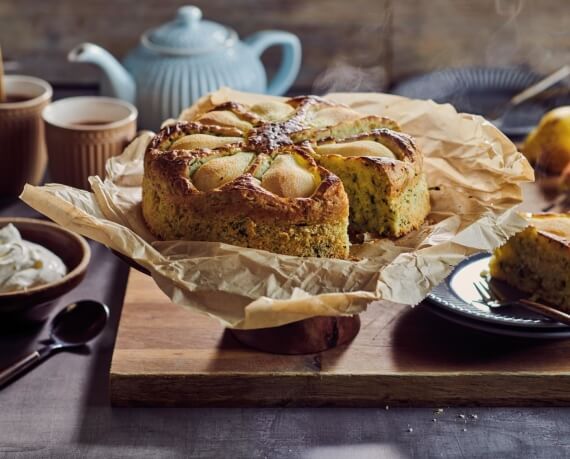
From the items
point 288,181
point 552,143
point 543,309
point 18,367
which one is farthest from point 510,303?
point 18,367

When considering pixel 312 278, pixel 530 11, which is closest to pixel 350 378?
pixel 312 278

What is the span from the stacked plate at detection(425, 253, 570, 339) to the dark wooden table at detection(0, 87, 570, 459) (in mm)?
140

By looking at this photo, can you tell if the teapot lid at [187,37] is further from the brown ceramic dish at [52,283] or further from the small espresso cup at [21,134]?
the brown ceramic dish at [52,283]

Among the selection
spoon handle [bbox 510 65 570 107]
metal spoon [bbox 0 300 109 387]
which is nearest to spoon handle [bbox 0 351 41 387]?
metal spoon [bbox 0 300 109 387]

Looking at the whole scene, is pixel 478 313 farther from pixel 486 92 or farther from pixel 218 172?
pixel 486 92

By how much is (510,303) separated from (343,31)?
78.1 inches

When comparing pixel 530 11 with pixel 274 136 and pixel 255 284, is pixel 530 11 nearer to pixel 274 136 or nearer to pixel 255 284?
pixel 274 136

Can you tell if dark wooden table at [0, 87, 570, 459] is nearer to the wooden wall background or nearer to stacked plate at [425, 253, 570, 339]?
stacked plate at [425, 253, 570, 339]

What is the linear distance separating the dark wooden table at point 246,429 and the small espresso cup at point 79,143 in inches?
27.0

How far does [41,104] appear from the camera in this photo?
2.33 metres

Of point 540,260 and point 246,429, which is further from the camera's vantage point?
point 540,260

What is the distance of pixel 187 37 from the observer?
8.79ft

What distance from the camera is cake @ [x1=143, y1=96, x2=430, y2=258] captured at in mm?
1641

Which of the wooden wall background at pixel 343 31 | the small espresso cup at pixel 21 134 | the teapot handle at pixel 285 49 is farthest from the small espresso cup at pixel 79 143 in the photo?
the wooden wall background at pixel 343 31
